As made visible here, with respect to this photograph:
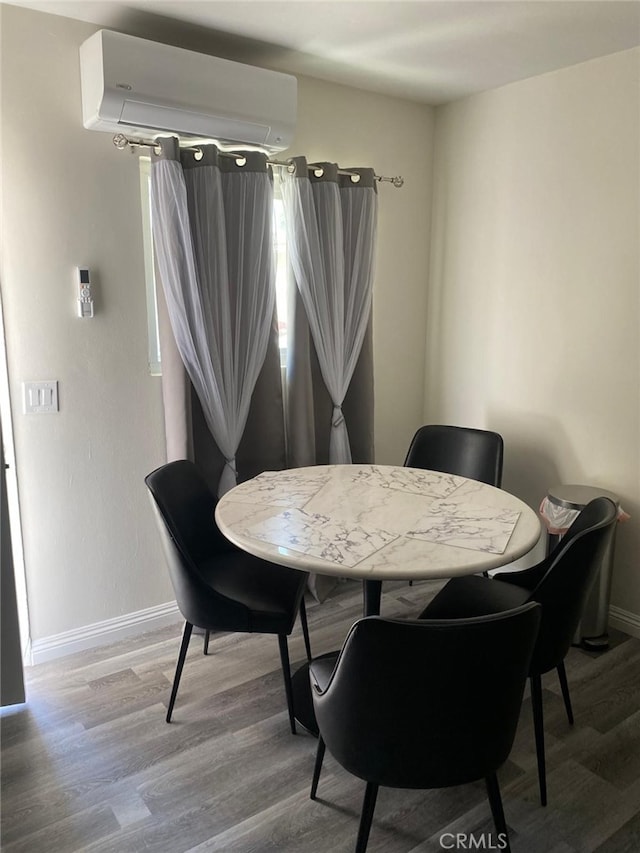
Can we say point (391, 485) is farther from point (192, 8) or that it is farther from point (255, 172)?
point (192, 8)

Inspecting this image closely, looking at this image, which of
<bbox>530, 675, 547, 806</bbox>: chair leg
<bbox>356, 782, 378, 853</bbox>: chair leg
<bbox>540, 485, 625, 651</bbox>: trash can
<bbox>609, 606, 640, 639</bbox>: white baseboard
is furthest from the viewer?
<bbox>609, 606, 640, 639</bbox>: white baseboard

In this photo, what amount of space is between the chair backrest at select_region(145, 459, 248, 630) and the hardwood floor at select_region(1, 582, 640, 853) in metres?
0.43

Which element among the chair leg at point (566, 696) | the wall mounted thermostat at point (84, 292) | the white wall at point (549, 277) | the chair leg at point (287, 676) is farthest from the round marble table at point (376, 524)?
the wall mounted thermostat at point (84, 292)

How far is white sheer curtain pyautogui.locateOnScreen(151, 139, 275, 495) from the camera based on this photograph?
2.53 m

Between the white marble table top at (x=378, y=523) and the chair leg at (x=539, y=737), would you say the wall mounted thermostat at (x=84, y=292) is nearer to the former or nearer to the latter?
the white marble table top at (x=378, y=523)

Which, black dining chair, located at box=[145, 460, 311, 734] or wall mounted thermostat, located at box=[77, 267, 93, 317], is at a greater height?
wall mounted thermostat, located at box=[77, 267, 93, 317]

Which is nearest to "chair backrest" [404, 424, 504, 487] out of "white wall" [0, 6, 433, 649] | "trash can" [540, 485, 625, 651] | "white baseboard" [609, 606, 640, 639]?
"trash can" [540, 485, 625, 651]

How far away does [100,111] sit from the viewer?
2268 millimetres

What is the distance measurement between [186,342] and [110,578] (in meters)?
1.06

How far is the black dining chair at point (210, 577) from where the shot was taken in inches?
80.4

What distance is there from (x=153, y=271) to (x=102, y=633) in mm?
1549

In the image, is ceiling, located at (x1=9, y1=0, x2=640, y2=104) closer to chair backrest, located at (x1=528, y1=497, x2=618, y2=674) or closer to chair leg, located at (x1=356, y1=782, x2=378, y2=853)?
chair backrest, located at (x1=528, y1=497, x2=618, y2=674)

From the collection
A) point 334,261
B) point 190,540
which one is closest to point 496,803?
point 190,540

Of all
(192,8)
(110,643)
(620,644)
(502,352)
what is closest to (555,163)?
(502,352)
